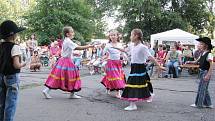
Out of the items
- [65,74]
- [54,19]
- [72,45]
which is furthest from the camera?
[54,19]

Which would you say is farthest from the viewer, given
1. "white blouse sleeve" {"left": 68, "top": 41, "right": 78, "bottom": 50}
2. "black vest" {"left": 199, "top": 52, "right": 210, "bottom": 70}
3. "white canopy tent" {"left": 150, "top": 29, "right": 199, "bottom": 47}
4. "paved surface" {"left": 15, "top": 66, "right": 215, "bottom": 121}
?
"white canopy tent" {"left": 150, "top": 29, "right": 199, "bottom": 47}

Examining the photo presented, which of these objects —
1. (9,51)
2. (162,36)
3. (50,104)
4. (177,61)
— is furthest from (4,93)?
(162,36)

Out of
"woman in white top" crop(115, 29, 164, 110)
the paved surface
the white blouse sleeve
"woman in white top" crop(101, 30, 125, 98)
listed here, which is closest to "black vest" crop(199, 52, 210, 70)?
the paved surface

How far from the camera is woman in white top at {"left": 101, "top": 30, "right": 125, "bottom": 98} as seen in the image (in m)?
10.9

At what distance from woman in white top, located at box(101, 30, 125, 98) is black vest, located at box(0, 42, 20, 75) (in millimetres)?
4767

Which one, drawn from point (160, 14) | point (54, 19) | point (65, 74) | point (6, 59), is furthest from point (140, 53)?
point (160, 14)

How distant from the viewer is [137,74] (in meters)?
9.30

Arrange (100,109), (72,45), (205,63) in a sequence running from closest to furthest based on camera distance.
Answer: (100,109), (205,63), (72,45)

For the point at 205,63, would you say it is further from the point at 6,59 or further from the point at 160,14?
the point at 160,14

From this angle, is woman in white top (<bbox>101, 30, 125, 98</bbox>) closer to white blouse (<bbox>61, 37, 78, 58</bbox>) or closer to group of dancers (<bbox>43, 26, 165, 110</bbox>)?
group of dancers (<bbox>43, 26, 165, 110</bbox>)

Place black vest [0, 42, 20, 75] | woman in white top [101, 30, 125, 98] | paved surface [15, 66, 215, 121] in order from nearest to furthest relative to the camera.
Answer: black vest [0, 42, 20, 75]
paved surface [15, 66, 215, 121]
woman in white top [101, 30, 125, 98]

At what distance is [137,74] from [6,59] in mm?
3682

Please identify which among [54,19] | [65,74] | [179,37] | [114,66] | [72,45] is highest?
[54,19]

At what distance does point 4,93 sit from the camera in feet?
21.6
